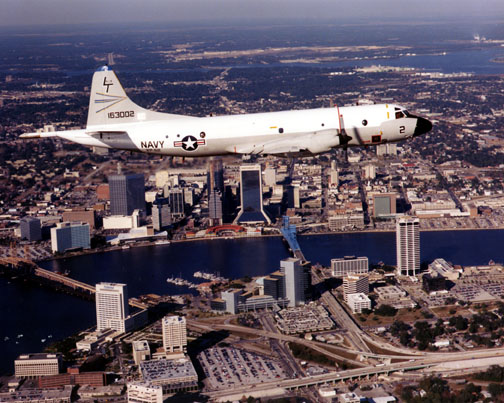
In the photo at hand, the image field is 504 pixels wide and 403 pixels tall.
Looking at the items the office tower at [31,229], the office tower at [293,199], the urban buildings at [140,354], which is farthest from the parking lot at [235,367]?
the office tower at [293,199]

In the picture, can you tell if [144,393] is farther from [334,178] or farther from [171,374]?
[334,178]

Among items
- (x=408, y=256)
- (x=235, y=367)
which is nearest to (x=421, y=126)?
(x=235, y=367)

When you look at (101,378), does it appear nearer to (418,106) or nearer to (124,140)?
(124,140)

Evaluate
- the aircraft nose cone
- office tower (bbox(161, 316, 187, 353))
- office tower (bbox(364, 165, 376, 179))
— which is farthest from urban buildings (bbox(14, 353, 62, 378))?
office tower (bbox(364, 165, 376, 179))

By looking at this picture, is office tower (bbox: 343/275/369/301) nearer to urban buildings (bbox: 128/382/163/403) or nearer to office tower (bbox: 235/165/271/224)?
urban buildings (bbox: 128/382/163/403)

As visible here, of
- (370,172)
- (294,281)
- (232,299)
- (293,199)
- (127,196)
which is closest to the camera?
(232,299)

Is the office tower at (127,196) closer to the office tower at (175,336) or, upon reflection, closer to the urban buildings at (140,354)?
the office tower at (175,336)
